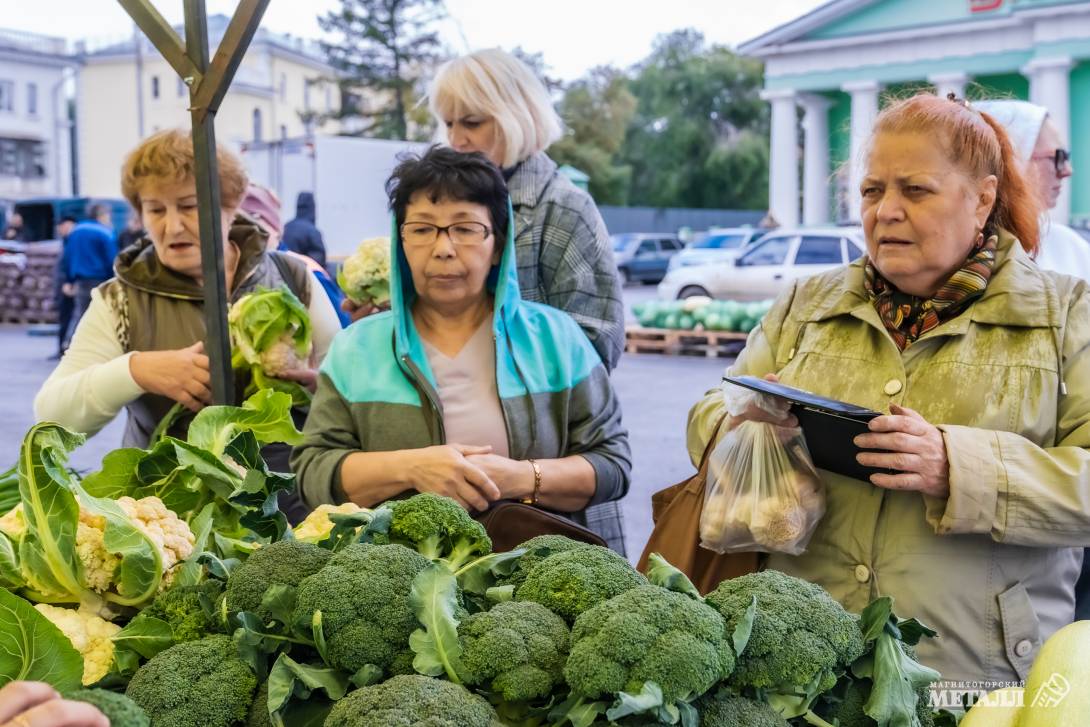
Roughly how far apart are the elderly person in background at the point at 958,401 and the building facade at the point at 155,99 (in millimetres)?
46919

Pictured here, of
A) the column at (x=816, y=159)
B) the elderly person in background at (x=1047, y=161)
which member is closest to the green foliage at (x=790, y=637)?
the elderly person in background at (x=1047, y=161)

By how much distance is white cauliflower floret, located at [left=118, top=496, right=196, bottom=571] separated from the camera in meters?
1.60

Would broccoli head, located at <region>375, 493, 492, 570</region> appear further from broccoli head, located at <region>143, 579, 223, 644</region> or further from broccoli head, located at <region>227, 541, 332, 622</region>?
broccoli head, located at <region>143, 579, 223, 644</region>

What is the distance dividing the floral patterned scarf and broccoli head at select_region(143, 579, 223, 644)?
1337 millimetres

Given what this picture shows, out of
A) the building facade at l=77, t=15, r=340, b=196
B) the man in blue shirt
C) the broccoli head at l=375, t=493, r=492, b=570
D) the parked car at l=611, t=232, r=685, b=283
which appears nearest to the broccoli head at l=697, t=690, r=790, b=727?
the broccoli head at l=375, t=493, r=492, b=570

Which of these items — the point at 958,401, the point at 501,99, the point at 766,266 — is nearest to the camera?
the point at 958,401

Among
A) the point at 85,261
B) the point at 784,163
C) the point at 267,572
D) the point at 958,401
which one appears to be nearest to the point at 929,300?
the point at 958,401

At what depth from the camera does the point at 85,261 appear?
10773mm

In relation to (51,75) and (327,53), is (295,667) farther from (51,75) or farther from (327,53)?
(51,75)

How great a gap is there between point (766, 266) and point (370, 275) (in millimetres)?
12089

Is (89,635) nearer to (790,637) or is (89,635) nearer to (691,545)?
(790,637)

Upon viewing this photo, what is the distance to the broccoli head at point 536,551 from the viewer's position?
1.48m

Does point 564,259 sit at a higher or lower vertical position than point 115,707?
higher

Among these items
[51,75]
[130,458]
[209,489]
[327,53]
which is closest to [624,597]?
[209,489]
